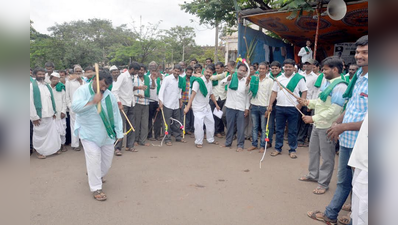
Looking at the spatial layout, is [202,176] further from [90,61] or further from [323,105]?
[90,61]

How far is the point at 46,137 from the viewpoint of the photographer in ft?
18.1

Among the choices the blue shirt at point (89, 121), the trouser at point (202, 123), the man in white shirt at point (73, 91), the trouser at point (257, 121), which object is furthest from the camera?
the trouser at point (202, 123)

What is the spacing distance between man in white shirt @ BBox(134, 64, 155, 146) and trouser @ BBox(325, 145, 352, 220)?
4394 mm

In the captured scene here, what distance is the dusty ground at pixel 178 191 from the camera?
3268mm

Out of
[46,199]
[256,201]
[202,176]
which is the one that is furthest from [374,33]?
[46,199]

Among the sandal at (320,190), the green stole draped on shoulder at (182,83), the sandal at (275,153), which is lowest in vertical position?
the sandal at (320,190)

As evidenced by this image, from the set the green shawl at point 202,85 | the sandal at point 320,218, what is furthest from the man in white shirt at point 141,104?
the sandal at point 320,218

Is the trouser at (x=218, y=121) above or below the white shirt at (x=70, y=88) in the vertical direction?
below

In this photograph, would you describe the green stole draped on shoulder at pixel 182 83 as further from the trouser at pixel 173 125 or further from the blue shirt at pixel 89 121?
the blue shirt at pixel 89 121

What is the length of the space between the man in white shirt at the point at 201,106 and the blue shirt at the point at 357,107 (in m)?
3.88

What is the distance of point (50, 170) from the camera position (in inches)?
188

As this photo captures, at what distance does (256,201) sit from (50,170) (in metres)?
3.56

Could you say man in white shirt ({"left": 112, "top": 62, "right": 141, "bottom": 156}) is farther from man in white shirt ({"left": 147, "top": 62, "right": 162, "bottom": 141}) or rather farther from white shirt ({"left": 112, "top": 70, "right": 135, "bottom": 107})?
man in white shirt ({"left": 147, "top": 62, "right": 162, "bottom": 141})

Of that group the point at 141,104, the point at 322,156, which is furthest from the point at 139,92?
the point at 322,156
